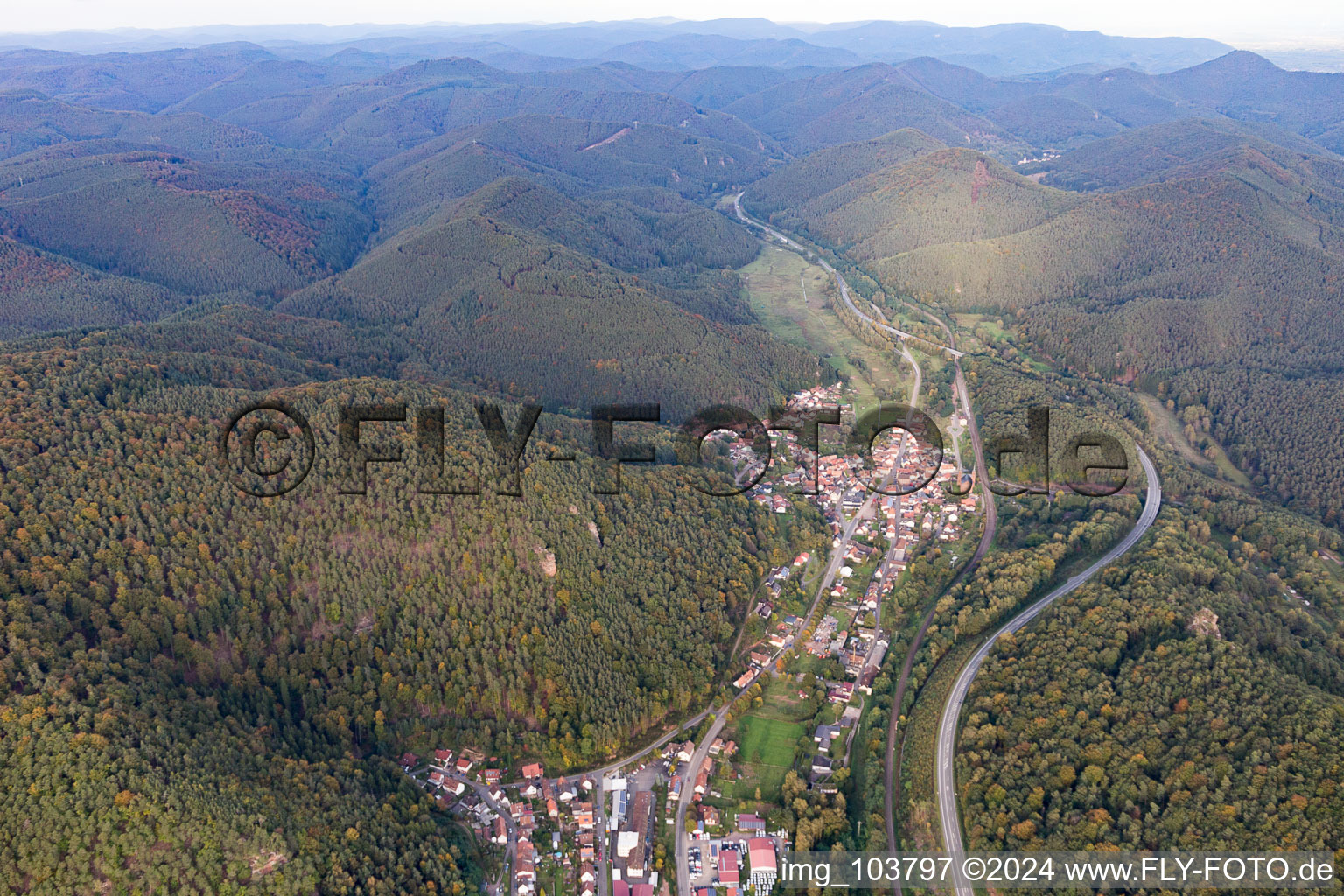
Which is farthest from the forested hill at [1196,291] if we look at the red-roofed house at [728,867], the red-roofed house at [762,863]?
the red-roofed house at [728,867]

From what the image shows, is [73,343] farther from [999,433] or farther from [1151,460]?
[1151,460]

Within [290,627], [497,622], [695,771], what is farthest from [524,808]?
[290,627]

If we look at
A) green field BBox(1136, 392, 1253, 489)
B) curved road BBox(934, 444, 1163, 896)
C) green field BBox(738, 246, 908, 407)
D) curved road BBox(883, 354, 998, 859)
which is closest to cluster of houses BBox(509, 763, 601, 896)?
curved road BBox(883, 354, 998, 859)

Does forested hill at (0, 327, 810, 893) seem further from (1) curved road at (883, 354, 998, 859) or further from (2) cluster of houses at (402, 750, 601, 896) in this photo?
(1) curved road at (883, 354, 998, 859)

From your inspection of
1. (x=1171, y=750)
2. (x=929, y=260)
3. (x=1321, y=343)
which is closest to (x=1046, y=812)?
(x=1171, y=750)

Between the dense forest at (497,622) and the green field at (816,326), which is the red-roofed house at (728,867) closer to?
the dense forest at (497,622)

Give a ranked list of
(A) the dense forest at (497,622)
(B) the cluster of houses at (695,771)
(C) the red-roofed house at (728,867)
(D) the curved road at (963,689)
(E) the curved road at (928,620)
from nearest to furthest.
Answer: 1. (A) the dense forest at (497,622)
2. (C) the red-roofed house at (728,867)
3. (D) the curved road at (963,689)
4. (E) the curved road at (928,620)
5. (B) the cluster of houses at (695,771)

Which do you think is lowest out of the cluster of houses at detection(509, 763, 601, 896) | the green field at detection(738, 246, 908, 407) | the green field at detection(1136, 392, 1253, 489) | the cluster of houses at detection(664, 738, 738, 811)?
the cluster of houses at detection(509, 763, 601, 896)

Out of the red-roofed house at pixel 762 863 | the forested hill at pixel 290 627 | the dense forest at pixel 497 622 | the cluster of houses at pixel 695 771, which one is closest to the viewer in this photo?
the forested hill at pixel 290 627
